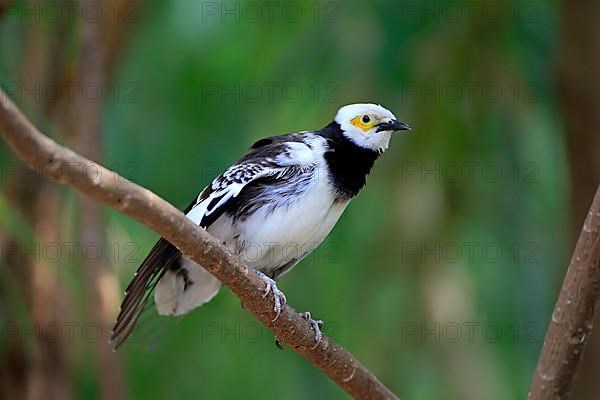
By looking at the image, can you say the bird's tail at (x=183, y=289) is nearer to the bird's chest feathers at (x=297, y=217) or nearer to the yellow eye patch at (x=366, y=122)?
the bird's chest feathers at (x=297, y=217)

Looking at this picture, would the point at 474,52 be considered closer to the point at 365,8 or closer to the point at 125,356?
the point at 365,8

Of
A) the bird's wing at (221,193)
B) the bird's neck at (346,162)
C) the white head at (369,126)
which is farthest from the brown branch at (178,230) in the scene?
the white head at (369,126)

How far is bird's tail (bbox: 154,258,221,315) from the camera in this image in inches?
141

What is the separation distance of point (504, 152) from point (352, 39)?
0.93m

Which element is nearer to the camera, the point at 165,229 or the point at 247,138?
the point at 165,229

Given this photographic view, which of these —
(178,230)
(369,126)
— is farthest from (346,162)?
(178,230)

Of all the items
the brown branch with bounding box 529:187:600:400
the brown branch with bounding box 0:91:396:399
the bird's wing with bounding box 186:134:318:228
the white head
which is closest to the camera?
the brown branch with bounding box 0:91:396:399

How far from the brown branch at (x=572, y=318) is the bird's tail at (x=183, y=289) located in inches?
47.8

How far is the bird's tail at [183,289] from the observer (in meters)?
3.57

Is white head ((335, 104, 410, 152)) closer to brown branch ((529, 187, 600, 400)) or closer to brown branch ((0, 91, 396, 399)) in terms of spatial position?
brown branch ((0, 91, 396, 399))

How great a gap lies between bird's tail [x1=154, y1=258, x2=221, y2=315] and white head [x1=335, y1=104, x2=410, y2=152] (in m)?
0.70

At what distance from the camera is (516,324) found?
17.2ft

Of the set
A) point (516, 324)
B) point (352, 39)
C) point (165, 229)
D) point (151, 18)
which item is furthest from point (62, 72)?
point (165, 229)

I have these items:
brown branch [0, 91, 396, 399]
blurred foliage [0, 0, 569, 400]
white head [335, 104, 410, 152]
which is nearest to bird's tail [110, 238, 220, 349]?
brown branch [0, 91, 396, 399]
